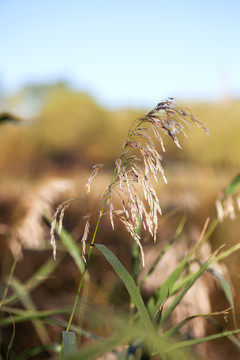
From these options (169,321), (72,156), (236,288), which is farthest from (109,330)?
(72,156)

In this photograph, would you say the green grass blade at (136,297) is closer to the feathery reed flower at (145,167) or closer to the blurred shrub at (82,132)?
the feathery reed flower at (145,167)

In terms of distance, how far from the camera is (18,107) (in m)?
5.60

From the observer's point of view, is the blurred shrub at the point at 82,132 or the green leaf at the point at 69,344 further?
the blurred shrub at the point at 82,132

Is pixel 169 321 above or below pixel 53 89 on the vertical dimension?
below

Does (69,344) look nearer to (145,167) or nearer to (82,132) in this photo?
(145,167)

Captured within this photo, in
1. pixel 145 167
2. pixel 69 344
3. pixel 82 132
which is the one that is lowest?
pixel 82 132

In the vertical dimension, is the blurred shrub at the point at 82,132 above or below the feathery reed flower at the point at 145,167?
below

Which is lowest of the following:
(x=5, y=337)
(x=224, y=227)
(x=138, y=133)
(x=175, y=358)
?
(x=5, y=337)

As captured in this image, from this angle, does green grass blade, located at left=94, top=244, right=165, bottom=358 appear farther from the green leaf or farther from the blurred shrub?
the blurred shrub

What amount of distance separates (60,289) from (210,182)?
811mm

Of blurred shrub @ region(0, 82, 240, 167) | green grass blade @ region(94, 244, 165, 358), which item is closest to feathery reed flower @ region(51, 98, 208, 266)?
green grass blade @ region(94, 244, 165, 358)

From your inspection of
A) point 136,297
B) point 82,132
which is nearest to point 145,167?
point 136,297

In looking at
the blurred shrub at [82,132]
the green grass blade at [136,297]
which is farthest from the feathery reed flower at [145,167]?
the blurred shrub at [82,132]

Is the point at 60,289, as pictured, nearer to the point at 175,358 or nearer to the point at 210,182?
the point at 210,182
